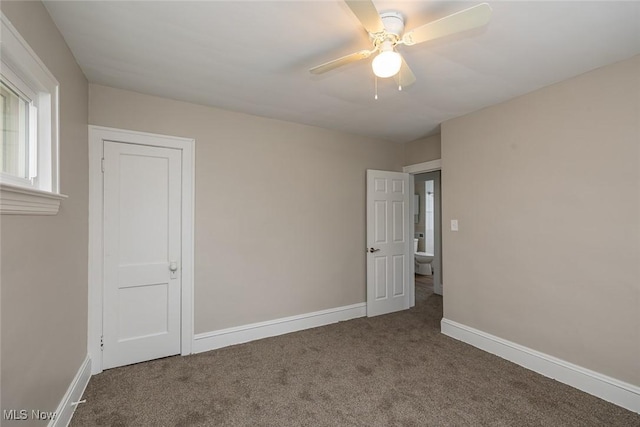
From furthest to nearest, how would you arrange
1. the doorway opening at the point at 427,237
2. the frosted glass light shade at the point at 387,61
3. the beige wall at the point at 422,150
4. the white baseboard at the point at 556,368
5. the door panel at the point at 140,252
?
the doorway opening at the point at 427,237 → the beige wall at the point at 422,150 → the door panel at the point at 140,252 → the white baseboard at the point at 556,368 → the frosted glass light shade at the point at 387,61

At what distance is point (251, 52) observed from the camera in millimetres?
2016

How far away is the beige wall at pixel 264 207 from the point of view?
115 inches

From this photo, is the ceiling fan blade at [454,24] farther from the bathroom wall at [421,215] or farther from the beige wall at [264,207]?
the bathroom wall at [421,215]

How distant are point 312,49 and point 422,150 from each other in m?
2.61

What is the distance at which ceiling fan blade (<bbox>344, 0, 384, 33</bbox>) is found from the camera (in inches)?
50.3

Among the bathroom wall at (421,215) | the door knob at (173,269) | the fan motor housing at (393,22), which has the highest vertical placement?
the fan motor housing at (393,22)

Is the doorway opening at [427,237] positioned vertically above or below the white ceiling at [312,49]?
below

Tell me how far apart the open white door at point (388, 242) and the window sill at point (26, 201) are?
3.13 metres

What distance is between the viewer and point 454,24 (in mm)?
1393

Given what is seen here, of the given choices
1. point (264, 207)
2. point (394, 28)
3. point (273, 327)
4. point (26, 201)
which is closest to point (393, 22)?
point (394, 28)

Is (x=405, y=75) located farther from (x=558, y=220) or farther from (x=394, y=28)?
(x=558, y=220)

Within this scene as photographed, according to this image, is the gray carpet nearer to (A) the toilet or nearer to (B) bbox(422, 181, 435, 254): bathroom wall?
(A) the toilet

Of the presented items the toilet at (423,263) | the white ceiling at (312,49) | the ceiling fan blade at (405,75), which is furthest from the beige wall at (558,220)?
the toilet at (423,263)

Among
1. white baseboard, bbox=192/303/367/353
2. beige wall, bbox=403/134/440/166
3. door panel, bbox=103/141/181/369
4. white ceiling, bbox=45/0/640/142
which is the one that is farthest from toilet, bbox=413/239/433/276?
door panel, bbox=103/141/181/369
